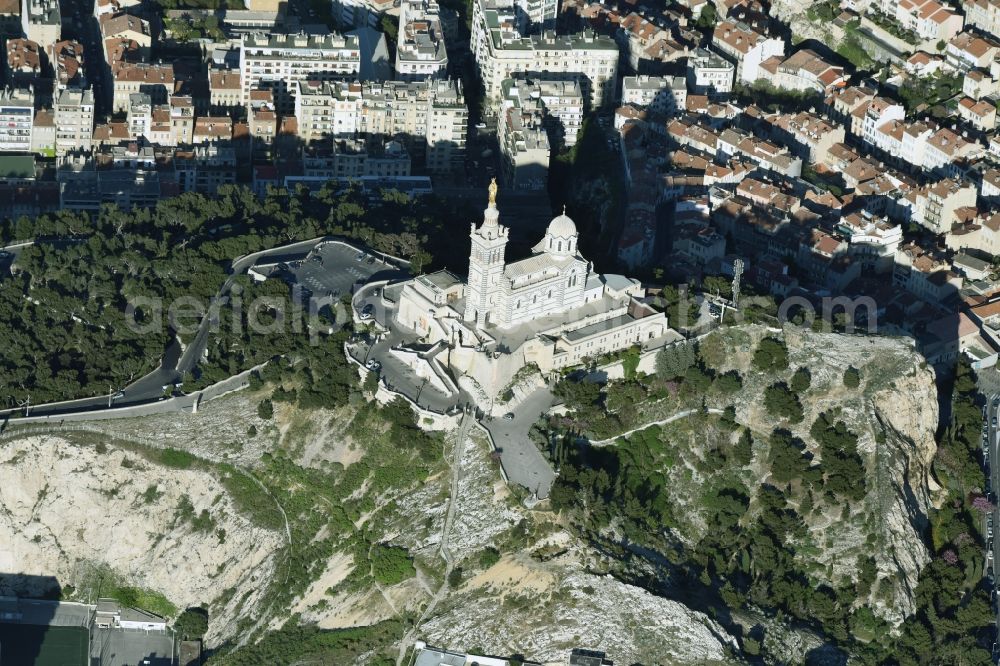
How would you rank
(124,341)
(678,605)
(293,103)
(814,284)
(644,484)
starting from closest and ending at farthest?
(678,605) < (644,484) < (124,341) < (814,284) < (293,103)

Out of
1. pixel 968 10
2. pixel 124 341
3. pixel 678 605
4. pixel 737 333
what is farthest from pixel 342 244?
pixel 968 10

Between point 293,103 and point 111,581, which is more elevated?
point 293,103

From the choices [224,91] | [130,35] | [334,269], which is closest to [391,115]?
[224,91]

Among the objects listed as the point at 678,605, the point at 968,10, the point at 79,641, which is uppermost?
the point at 968,10

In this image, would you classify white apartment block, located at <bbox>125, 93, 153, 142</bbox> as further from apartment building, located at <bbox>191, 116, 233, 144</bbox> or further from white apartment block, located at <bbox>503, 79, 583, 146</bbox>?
white apartment block, located at <bbox>503, 79, 583, 146</bbox>

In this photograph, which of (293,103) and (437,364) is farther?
(293,103)

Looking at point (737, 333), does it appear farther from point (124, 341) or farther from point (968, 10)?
point (968, 10)
